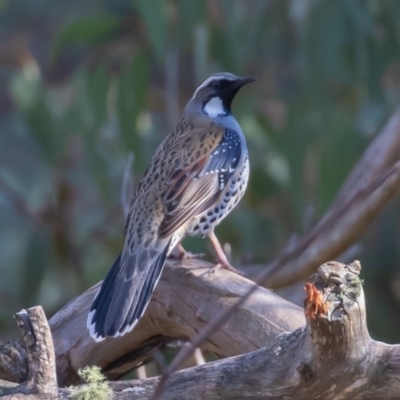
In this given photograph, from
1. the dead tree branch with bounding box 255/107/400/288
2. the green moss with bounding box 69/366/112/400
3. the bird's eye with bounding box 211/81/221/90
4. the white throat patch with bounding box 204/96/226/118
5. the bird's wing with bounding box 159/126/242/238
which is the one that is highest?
the bird's eye with bounding box 211/81/221/90

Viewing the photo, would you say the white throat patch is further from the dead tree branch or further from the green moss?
the green moss

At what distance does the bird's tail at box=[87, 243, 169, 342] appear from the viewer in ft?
10.1

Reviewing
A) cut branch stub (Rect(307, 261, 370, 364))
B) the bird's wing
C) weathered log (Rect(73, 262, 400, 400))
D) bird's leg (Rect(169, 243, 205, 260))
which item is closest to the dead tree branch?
the bird's wing

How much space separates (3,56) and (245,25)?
2.13 metres

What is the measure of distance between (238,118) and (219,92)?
1.47 metres

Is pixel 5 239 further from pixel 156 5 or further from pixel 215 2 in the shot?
pixel 156 5

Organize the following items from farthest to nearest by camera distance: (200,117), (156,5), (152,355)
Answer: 1. (156,5)
2. (200,117)
3. (152,355)

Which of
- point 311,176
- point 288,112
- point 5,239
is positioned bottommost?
point 5,239

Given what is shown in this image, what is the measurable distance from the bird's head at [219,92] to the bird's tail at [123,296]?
1.00 meters

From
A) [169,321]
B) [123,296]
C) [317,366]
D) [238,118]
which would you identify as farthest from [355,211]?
[317,366]

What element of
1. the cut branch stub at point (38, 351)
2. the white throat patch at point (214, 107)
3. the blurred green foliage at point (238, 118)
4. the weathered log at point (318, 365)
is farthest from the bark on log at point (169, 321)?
the blurred green foliage at point (238, 118)

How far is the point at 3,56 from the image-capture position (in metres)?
7.46

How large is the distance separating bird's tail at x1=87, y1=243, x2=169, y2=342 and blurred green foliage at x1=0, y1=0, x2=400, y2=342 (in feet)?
4.37

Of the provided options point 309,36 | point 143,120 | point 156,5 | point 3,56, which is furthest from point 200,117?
point 3,56
